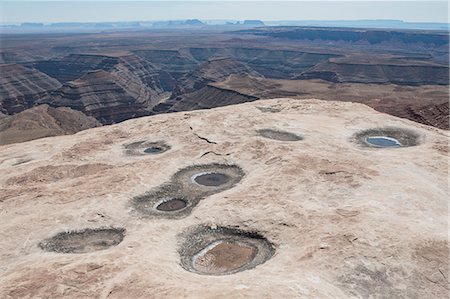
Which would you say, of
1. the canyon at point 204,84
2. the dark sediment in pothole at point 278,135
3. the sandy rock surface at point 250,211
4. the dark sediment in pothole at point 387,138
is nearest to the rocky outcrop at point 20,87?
the canyon at point 204,84

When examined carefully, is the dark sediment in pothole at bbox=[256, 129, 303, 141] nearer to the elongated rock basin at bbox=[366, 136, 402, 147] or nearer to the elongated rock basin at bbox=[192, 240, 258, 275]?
the elongated rock basin at bbox=[366, 136, 402, 147]

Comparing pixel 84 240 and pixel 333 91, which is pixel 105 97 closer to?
pixel 333 91

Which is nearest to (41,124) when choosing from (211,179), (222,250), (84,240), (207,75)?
(211,179)

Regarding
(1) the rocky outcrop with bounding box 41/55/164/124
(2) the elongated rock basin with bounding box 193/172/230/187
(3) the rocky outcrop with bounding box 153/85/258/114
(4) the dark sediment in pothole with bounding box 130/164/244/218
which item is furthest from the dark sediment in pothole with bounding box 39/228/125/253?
(1) the rocky outcrop with bounding box 41/55/164/124

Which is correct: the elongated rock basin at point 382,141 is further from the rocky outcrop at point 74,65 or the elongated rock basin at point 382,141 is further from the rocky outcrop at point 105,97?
the rocky outcrop at point 74,65

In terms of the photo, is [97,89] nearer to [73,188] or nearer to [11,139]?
[11,139]
